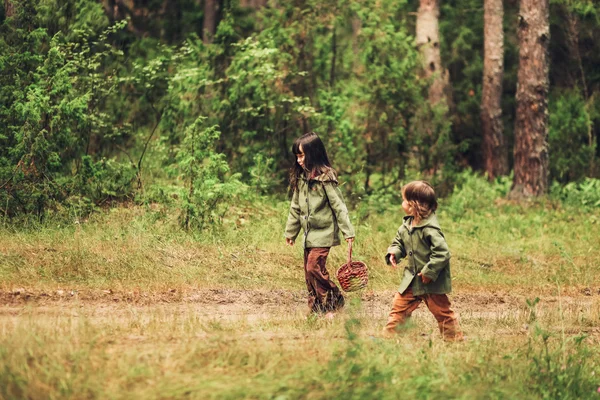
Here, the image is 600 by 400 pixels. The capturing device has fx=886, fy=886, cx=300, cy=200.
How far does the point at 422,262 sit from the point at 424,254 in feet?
0.24

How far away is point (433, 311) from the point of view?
24.9ft

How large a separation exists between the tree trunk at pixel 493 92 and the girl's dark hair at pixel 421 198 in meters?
12.3

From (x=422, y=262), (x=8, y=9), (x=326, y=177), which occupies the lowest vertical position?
(x=422, y=262)

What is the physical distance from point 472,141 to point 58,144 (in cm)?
1121

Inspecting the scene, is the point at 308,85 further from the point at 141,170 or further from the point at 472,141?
the point at 472,141

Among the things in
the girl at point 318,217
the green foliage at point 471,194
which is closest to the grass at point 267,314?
the green foliage at point 471,194

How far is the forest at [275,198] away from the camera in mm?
6086

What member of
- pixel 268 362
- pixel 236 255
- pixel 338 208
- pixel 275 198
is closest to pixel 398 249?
pixel 338 208

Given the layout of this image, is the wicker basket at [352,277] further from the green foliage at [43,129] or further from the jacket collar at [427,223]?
the green foliage at [43,129]

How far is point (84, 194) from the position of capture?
12.7m

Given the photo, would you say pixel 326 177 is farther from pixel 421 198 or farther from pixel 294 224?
pixel 421 198

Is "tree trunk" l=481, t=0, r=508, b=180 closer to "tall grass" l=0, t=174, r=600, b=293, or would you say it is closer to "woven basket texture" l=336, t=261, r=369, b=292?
"tall grass" l=0, t=174, r=600, b=293

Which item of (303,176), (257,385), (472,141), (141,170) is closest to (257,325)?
(303,176)

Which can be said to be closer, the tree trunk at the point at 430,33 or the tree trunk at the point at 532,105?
the tree trunk at the point at 532,105
